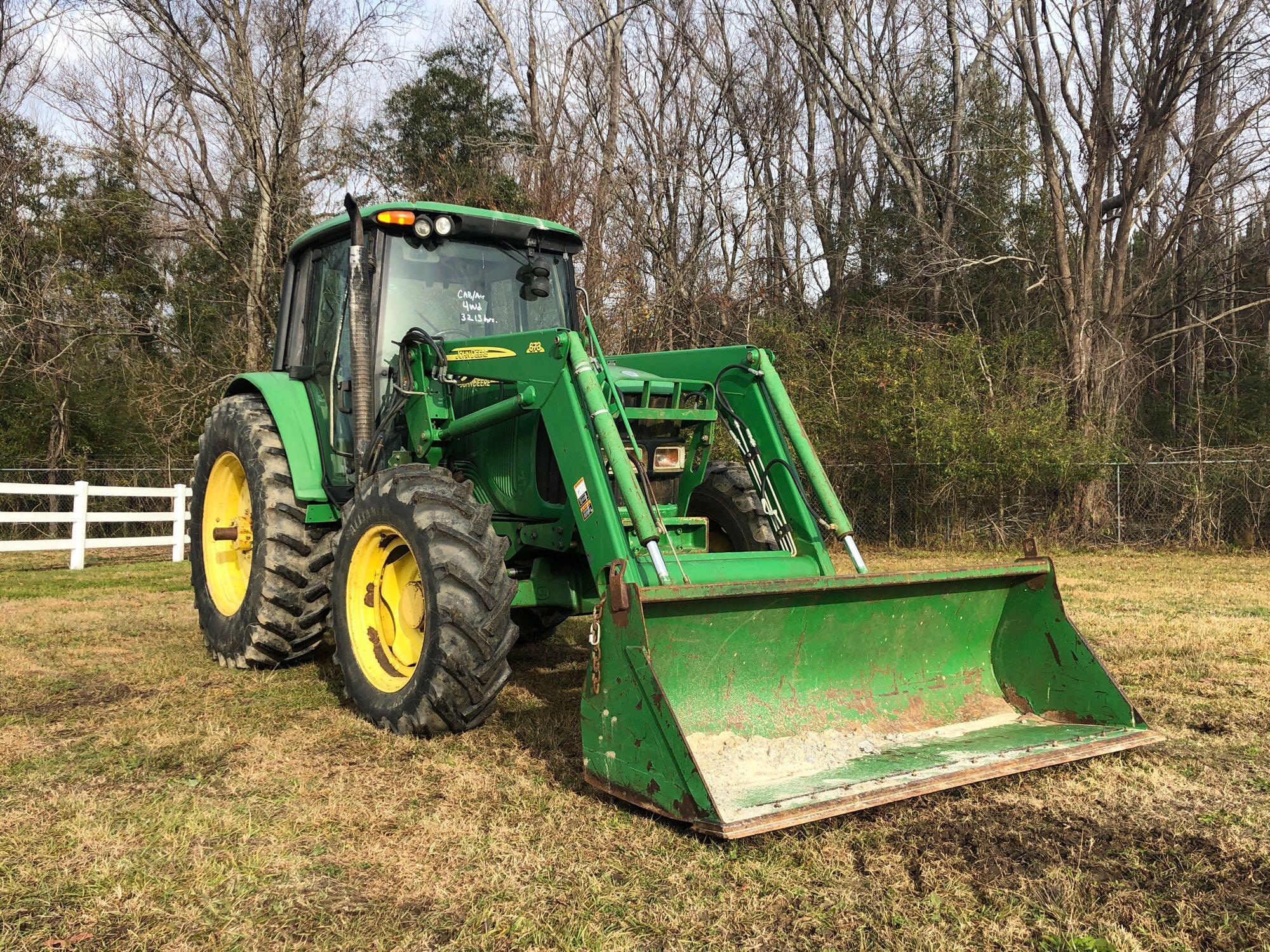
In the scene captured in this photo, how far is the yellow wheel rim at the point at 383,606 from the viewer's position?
4645 millimetres

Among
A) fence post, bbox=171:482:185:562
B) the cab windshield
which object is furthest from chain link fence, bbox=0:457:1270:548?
the cab windshield

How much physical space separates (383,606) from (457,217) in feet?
6.69

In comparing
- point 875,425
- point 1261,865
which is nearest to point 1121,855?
point 1261,865

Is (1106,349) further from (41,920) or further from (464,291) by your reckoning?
(41,920)

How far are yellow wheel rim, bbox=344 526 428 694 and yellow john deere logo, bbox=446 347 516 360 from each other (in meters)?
0.90

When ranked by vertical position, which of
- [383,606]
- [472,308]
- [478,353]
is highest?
[472,308]

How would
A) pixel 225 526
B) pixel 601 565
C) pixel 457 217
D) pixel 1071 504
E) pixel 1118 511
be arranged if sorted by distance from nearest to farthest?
1. pixel 601 565
2. pixel 457 217
3. pixel 225 526
4. pixel 1118 511
5. pixel 1071 504

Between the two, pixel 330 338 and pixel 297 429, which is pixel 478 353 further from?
pixel 297 429

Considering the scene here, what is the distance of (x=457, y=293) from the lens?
555 centimetres

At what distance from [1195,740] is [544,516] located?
2945 millimetres

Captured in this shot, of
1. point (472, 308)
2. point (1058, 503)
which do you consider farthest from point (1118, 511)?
point (472, 308)

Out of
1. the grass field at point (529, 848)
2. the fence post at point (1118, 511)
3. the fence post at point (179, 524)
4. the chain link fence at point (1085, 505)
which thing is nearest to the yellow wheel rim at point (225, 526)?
the grass field at point (529, 848)

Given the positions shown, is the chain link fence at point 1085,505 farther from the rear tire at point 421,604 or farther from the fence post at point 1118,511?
the rear tire at point 421,604

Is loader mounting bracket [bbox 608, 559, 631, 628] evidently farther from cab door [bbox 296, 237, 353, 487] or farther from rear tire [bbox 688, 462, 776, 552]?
cab door [bbox 296, 237, 353, 487]
